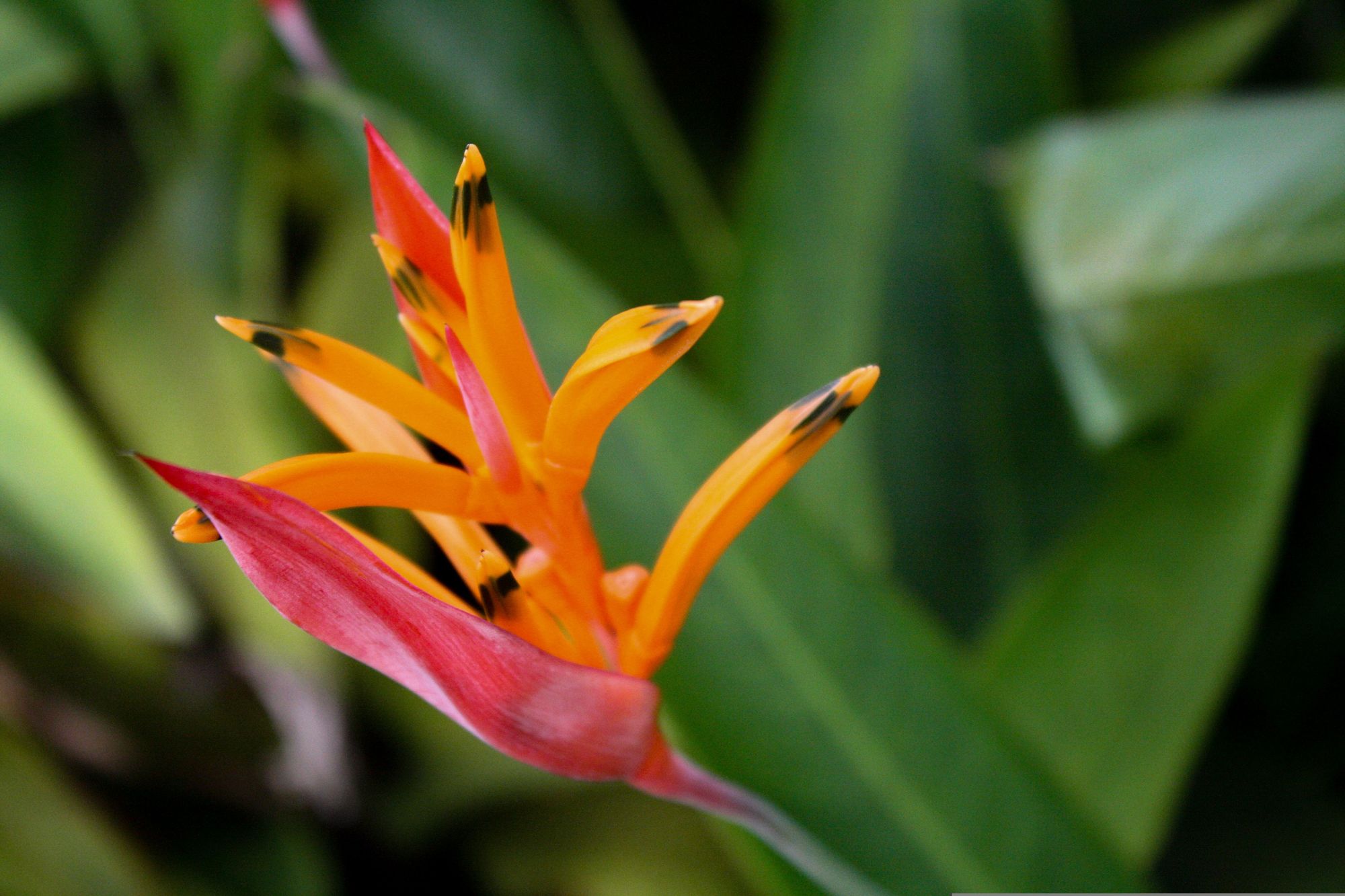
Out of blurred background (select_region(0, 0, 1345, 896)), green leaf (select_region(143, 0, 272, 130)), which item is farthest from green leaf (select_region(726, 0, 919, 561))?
green leaf (select_region(143, 0, 272, 130))

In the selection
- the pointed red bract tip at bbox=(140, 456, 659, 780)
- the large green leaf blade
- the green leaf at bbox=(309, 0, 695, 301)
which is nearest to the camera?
the pointed red bract tip at bbox=(140, 456, 659, 780)

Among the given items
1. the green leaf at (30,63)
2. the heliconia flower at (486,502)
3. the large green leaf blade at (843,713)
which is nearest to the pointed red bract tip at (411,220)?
the heliconia flower at (486,502)

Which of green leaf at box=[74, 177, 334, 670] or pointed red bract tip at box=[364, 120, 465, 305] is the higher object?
pointed red bract tip at box=[364, 120, 465, 305]

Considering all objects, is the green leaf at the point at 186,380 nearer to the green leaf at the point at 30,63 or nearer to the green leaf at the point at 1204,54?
the green leaf at the point at 30,63

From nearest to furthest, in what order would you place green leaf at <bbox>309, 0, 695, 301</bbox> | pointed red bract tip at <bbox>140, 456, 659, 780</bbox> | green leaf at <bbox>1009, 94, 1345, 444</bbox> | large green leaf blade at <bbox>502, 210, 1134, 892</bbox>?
pointed red bract tip at <bbox>140, 456, 659, 780</bbox> → large green leaf blade at <bbox>502, 210, 1134, 892</bbox> → green leaf at <bbox>1009, 94, 1345, 444</bbox> → green leaf at <bbox>309, 0, 695, 301</bbox>

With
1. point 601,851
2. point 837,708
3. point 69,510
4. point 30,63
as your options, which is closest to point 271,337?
point 837,708

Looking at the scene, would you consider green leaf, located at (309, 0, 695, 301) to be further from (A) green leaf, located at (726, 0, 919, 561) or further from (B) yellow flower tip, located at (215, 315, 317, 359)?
(B) yellow flower tip, located at (215, 315, 317, 359)
